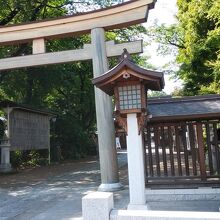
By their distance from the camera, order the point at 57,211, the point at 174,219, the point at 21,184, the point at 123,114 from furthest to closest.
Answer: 1. the point at 21,184
2. the point at 57,211
3. the point at 123,114
4. the point at 174,219

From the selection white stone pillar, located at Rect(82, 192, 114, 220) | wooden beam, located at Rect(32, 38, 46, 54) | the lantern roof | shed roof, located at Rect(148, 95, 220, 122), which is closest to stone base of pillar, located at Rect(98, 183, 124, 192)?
shed roof, located at Rect(148, 95, 220, 122)

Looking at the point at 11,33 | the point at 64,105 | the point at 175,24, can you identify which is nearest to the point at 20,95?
the point at 64,105

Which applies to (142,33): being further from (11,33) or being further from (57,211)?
(57,211)

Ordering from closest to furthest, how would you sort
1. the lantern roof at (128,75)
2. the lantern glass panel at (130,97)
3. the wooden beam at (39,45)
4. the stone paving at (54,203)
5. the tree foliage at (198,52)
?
the lantern roof at (128,75) → the lantern glass panel at (130,97) → the stone paving at (54,203) → the wooden beam at (39,45) → the tree foliage at (198,52)

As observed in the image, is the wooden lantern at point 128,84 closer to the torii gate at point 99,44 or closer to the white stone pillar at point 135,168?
the white stone pillar at point 135,168

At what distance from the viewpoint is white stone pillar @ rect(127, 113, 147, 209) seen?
7176 mm

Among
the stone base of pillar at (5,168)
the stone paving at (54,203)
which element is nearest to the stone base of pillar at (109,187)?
the stone paving at (54,203)

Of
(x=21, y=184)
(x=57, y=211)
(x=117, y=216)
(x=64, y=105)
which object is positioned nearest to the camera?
(x=117, y=216)

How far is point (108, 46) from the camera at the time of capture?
12164 millimetres

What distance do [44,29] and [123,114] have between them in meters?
6.61

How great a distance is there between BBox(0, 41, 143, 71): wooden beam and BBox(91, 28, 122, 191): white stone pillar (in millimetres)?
358

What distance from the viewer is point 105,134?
11672mm

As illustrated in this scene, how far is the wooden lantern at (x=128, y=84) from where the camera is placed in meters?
7.21

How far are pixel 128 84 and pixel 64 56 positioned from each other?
18.1 ft
